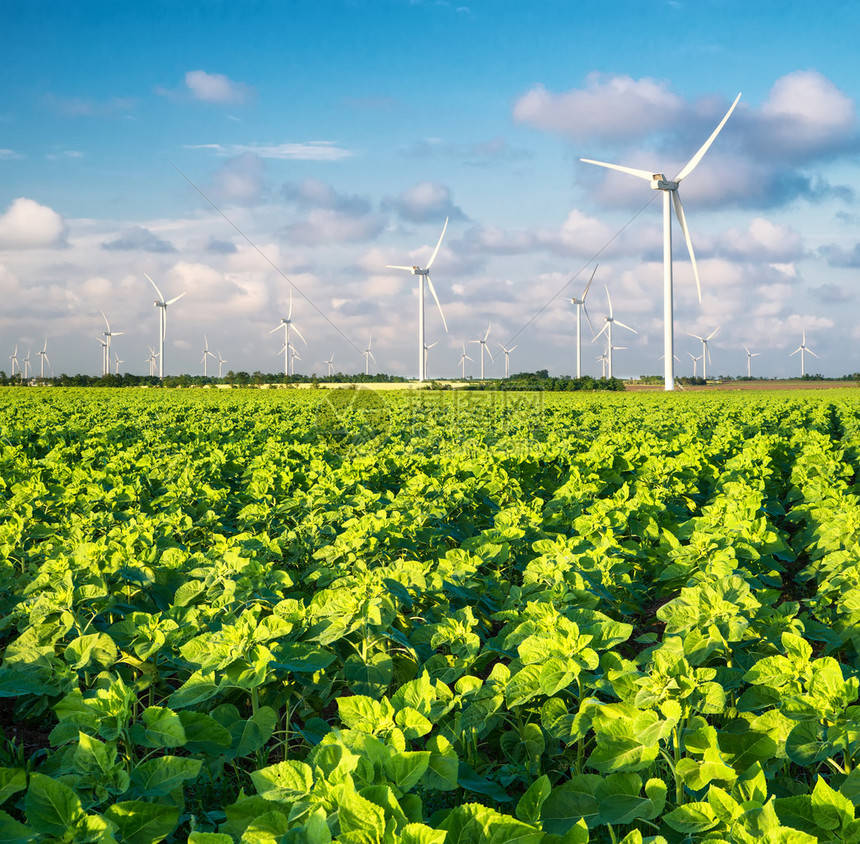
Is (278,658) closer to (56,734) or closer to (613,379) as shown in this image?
(56,734)

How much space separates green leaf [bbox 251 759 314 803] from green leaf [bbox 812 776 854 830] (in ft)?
5.58

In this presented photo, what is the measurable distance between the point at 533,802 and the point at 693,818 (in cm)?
54

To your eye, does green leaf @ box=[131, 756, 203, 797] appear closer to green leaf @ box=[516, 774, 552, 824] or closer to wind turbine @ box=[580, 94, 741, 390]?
green leaf @ box=[516, 774, 552, 824]

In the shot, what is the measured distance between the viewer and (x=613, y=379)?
8038 centimetres

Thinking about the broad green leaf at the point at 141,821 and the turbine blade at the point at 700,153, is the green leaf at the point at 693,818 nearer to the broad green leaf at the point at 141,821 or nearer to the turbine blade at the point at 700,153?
the broad green leaf at the point at 141,821

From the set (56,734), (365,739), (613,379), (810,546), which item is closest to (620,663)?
(365,739)

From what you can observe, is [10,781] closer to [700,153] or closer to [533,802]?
[533,802]

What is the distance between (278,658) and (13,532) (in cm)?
379

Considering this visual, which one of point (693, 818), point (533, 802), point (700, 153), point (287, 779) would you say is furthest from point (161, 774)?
point (700, 153)

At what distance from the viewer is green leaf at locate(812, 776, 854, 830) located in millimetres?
2416

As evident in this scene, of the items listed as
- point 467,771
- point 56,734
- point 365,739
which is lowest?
point 467,771

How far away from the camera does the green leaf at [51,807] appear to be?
238 centimetres

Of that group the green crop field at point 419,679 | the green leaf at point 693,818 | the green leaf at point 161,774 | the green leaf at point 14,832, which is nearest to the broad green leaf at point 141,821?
the green crop field at point 419,679

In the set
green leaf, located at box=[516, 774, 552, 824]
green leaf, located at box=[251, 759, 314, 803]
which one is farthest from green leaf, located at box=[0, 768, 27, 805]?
green leaf, located at box=[516, 774, 552, 824]
